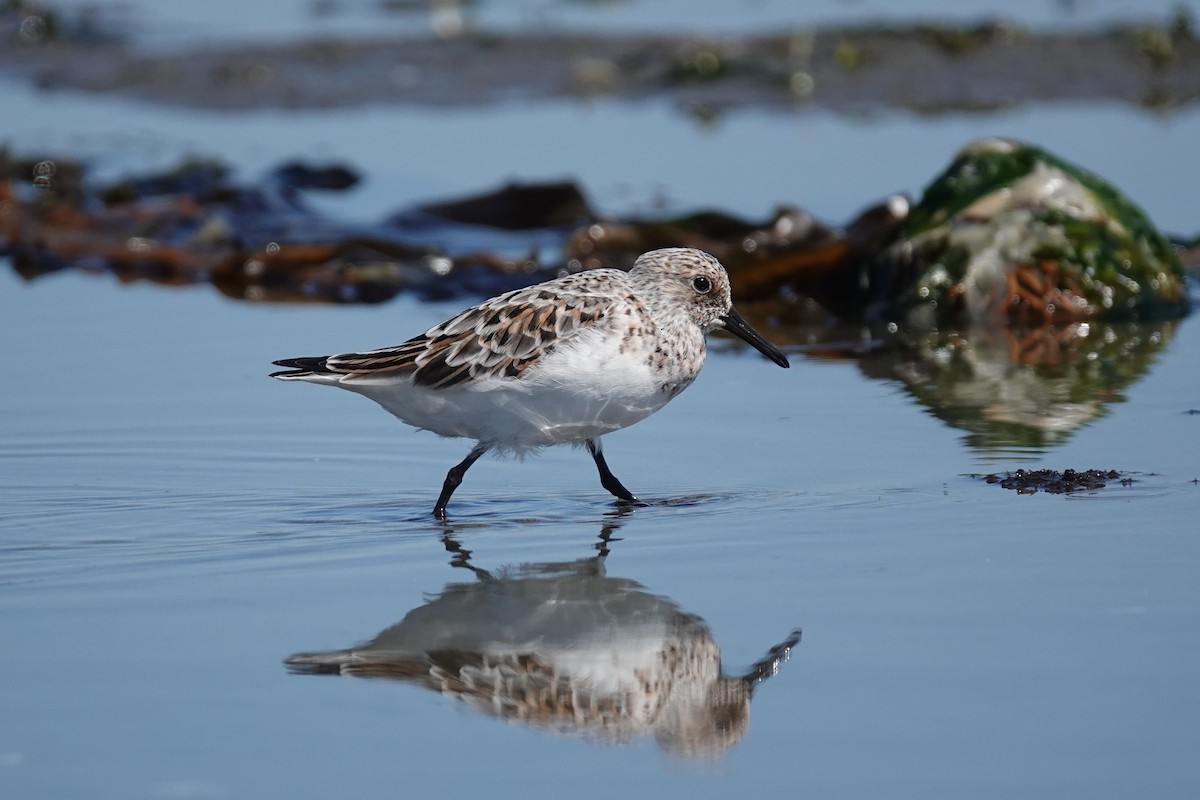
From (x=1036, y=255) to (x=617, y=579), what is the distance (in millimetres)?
4846

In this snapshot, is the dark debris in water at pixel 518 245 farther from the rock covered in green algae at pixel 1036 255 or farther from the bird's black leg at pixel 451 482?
the bird's black leg at pixel 451 482

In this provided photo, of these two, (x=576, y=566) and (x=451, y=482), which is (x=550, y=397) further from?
(x=576, y=566)

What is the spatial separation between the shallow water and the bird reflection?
0.18ft

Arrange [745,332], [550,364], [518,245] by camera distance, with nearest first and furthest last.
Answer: [550,364], [745,332], [518,245]

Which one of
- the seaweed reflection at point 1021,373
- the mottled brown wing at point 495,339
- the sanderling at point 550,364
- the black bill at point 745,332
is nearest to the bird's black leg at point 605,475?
the sanderling at point 550,364

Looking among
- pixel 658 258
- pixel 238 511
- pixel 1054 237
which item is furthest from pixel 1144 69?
pixel 238 511

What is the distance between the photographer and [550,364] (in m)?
6.25

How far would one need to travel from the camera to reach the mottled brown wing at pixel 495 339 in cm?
631

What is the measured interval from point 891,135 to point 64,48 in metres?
8.52

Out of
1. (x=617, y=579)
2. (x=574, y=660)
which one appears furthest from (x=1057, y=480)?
(x=574, y=660)

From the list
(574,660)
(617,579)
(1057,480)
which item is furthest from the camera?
(1057,480)

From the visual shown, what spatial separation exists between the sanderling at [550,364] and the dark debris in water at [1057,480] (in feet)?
4.07

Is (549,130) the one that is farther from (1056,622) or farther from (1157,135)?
(1056,622)

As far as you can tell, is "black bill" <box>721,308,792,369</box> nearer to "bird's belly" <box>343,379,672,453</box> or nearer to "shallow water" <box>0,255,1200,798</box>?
"shallow water" <box>0,255,1200,798</box>
